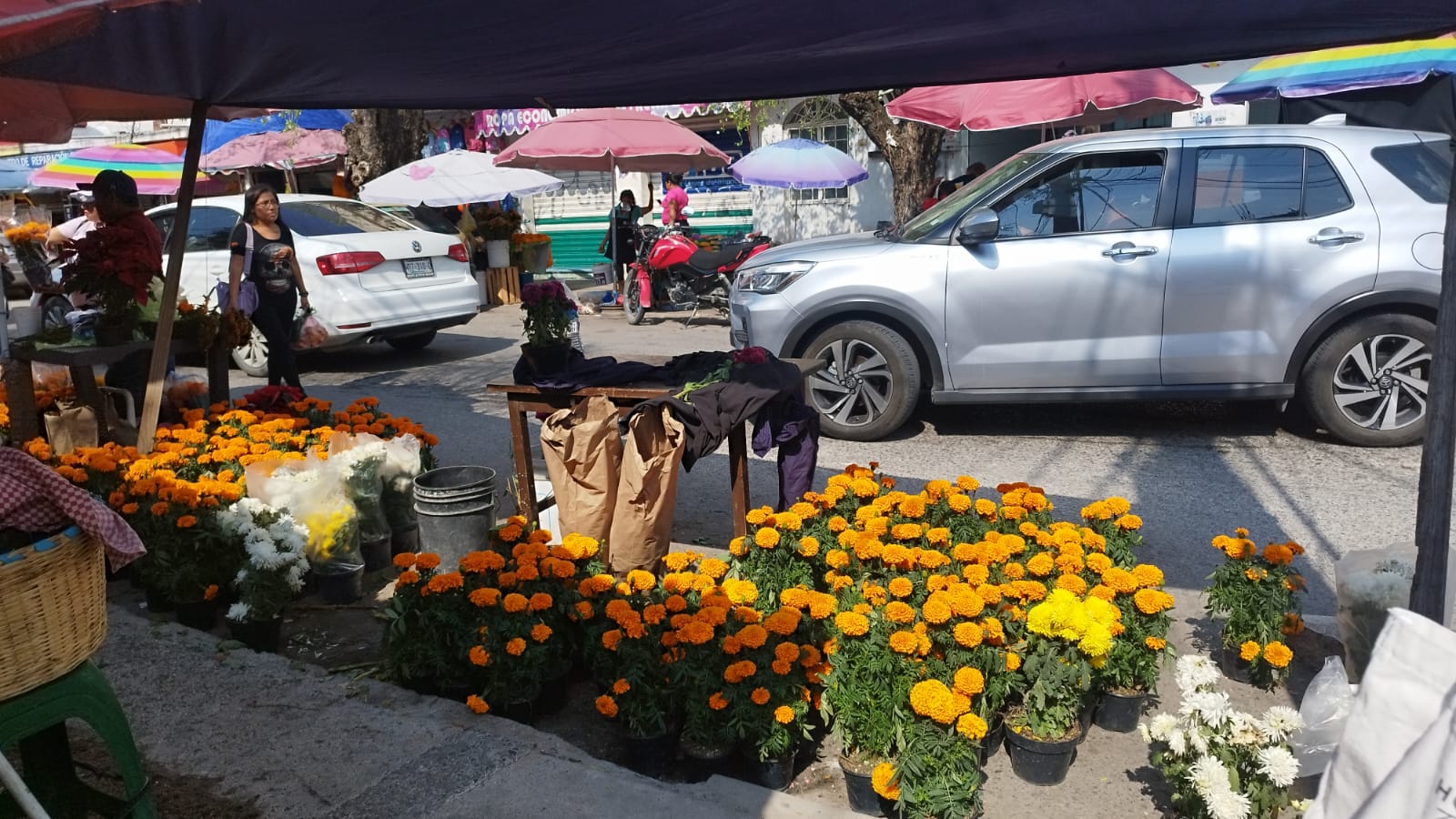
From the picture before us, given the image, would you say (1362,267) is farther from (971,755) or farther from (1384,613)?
(971,755)

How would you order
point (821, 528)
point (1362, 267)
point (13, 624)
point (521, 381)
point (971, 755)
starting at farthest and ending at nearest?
point (1362, 267) < point (521, 381) < point (821, 528) < point (971, 755) < point (13, 624)

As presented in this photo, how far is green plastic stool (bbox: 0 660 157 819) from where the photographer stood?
7.37 ft

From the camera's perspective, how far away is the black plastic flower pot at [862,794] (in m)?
2.92

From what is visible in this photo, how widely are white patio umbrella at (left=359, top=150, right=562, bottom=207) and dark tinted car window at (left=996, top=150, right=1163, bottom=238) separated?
29.1 feet

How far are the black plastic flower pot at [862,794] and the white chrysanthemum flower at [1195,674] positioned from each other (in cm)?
91

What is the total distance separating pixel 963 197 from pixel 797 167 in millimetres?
7035

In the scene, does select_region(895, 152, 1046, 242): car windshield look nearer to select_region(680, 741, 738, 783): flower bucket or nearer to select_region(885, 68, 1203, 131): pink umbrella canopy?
select_region(885, 68, 1203, 131): pink umbrella canopy

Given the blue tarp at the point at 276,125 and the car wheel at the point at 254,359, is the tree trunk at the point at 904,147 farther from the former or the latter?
the blue tarp at the point at 276,125

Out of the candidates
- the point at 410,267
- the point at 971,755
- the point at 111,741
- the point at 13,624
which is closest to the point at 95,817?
the point at 111,741

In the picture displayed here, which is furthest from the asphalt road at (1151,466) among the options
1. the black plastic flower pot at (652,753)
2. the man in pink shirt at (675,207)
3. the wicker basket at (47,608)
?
the man in pink shirt at (675,207)

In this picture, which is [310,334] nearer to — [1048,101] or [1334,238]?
[1048,101]

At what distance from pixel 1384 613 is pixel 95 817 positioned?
3982 mm

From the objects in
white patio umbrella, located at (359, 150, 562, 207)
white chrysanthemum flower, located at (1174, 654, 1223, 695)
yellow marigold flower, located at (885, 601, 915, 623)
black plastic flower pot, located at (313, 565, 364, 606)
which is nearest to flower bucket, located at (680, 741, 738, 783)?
yellow marigold flower, located at (885, 601, 915, 623)

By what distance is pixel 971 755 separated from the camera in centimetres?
283
